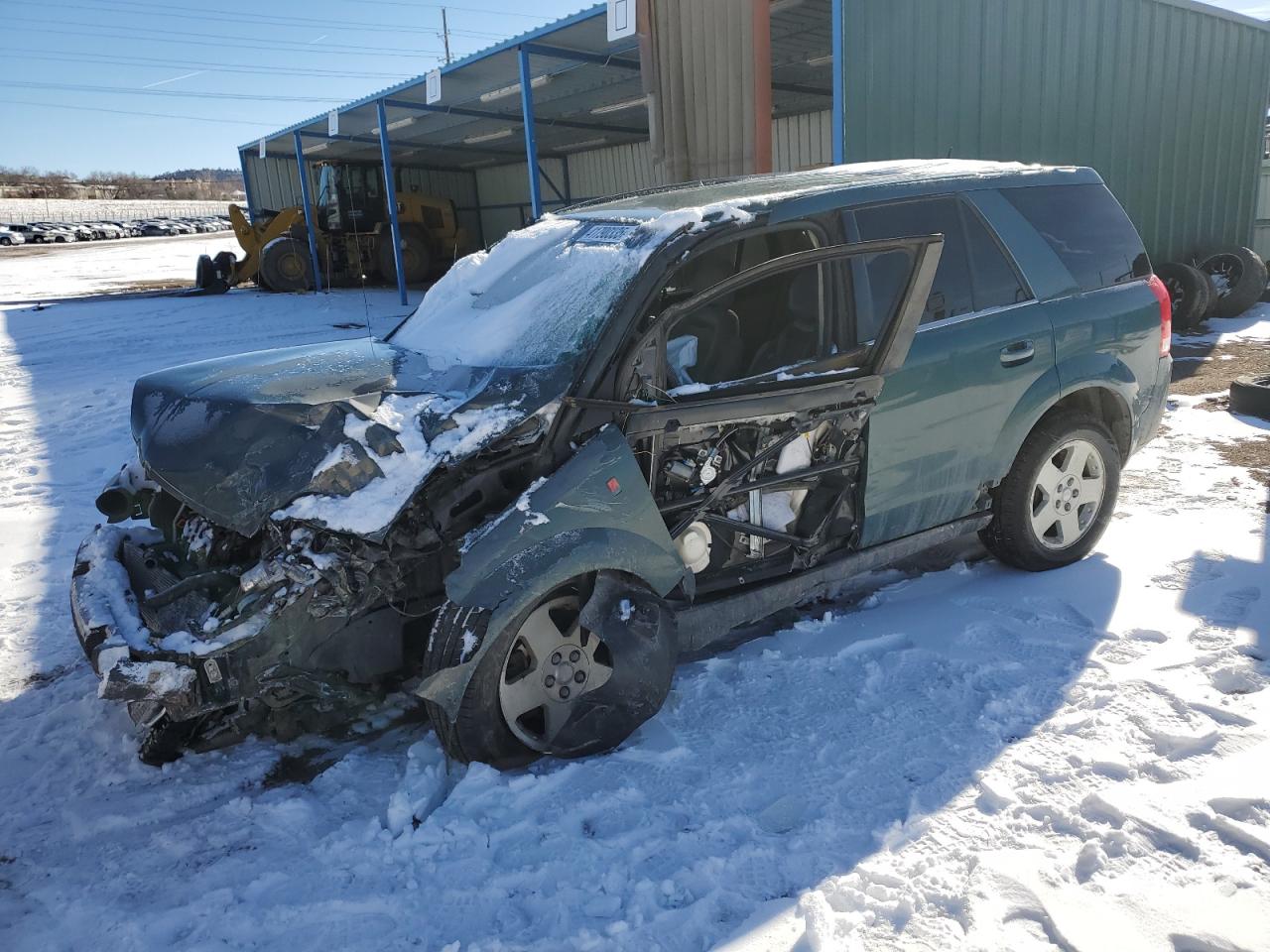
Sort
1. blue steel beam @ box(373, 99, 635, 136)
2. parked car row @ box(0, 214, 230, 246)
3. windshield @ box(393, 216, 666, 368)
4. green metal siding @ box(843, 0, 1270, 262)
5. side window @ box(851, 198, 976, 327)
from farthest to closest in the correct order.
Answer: parked car row @ box(0, 214, 230, 246) < blue steel beam @ box(373, 99, 635, 136) < green metal siding @ box(843, 0, 1270, 262) < side window @ box(851, 198, 976, 327) < windshield @ box(393, 216, 666, 368)

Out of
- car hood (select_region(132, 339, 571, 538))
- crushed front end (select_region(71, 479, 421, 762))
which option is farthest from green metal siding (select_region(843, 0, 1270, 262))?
crushed front end (select_region(71, 479, 421, 762))

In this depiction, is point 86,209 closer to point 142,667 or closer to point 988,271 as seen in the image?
point 142,667

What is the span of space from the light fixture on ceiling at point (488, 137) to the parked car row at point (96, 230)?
85.8 feet

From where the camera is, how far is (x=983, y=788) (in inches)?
102

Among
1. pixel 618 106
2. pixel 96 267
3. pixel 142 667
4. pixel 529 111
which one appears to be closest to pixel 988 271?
pixel 142 667

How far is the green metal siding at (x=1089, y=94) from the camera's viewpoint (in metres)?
8.23

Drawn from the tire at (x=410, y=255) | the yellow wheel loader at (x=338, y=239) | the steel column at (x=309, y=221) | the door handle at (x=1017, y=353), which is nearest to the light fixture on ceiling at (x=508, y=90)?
the yellow wheel loader at (x=338, y=239)

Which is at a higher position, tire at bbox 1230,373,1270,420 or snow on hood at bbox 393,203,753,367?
snow on hood at bbox 393,203,753,367

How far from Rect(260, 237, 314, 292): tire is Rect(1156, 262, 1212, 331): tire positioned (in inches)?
650

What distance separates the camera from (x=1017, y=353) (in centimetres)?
364

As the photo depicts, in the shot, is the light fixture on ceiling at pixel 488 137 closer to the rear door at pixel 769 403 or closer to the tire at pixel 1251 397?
the tire at pixel 1251 397

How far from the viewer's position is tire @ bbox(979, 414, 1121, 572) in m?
3.83

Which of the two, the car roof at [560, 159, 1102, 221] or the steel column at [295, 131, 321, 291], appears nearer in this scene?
the car roof at [560, 159, 1102, 221]

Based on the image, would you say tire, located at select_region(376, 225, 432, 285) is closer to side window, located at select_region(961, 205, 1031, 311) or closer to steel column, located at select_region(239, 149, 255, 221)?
steel column, located at select_region(239, 149, 255, 221)
